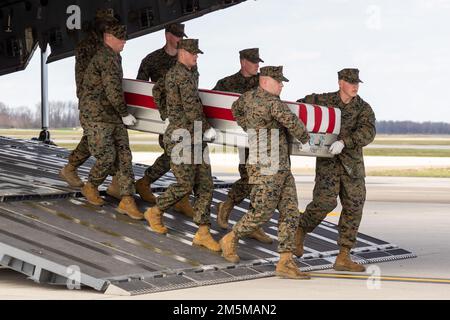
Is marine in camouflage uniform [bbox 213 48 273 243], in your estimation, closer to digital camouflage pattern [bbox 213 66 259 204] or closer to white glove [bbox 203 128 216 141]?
digital camouflage pattern [bbox 213 66 259 204]

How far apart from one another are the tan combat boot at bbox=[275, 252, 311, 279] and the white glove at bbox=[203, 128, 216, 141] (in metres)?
1.29

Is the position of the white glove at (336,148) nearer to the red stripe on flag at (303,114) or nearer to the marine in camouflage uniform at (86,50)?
the red stripe on flag at (303,114)

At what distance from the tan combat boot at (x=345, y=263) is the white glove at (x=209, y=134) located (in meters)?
1.56

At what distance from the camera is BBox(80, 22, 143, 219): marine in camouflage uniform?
10859mm

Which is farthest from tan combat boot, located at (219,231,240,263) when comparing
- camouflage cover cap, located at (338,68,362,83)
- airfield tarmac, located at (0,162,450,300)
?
→ camouflage cover cap, located at (338,68,362,83)

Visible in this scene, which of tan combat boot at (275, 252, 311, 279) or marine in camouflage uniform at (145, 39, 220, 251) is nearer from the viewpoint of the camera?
tan combat boot at (275, 252, 311, 279)

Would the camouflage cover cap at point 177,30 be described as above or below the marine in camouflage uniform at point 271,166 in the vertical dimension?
above

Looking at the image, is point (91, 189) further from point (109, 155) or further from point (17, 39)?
point (17, 39)

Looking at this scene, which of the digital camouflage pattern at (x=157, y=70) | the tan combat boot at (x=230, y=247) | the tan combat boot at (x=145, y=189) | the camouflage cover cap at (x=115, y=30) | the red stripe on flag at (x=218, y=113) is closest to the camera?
the tan combat boot at (x=230, y=247)

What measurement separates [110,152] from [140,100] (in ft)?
2.12

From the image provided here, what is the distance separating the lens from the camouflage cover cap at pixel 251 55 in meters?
11.1

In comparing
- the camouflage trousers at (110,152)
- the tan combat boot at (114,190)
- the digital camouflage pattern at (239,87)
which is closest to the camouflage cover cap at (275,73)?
the digital camouflage pattern at (239,87)

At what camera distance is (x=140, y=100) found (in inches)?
445

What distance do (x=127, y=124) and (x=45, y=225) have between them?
4.86 ft
